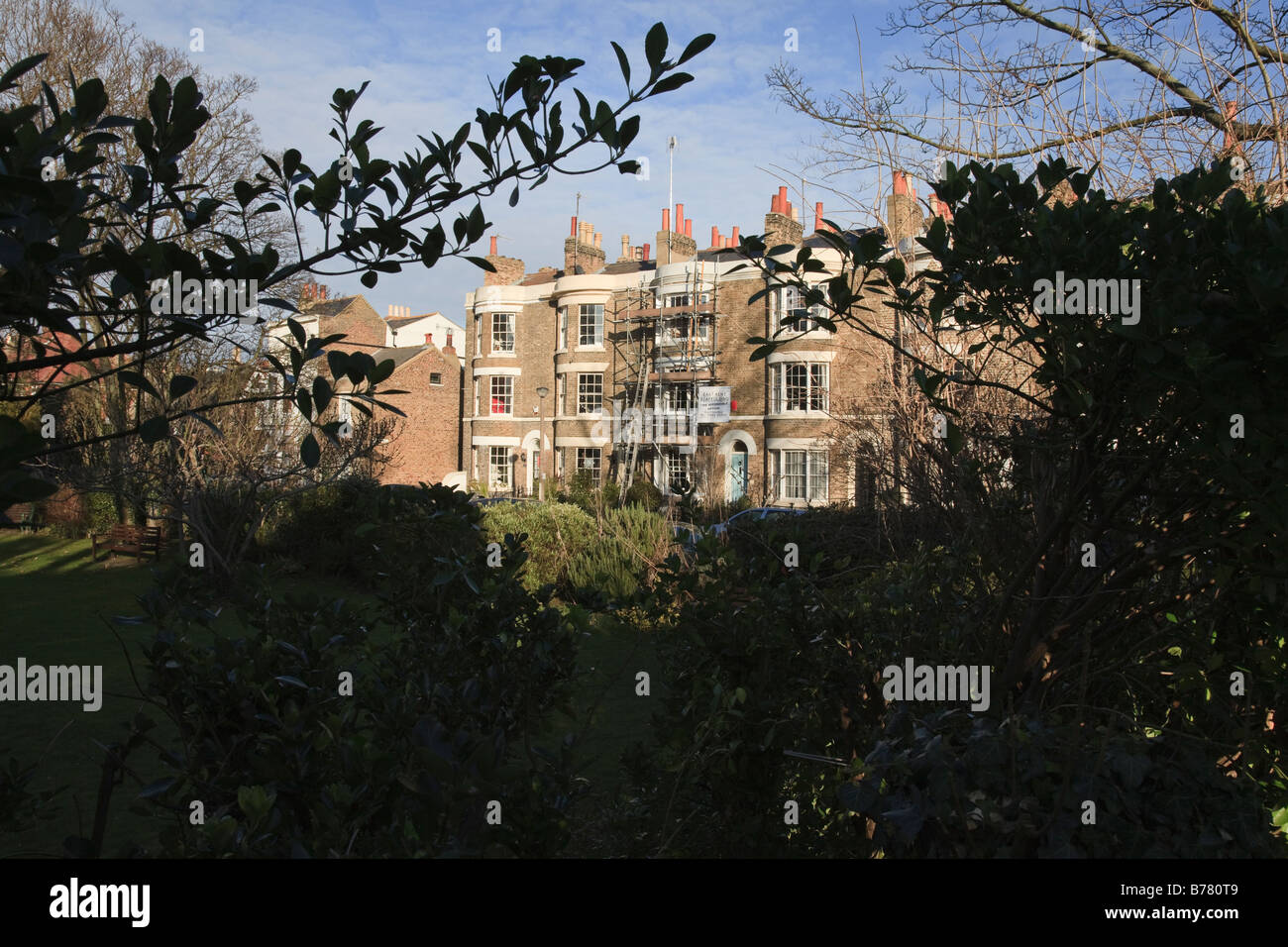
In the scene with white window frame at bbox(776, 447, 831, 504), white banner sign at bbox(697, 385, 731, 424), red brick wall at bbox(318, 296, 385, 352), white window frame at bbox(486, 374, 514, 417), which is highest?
red brick wall at bbox(318, 296, 385, 352)

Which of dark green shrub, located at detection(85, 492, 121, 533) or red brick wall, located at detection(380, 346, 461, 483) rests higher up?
red brick wall, located at detection(380, 346, 461, 483)

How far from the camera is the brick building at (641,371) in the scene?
3225 centimetres

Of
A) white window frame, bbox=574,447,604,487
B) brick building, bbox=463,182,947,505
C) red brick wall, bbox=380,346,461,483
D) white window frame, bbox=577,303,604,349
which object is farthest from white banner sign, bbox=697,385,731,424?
red brick wall, bbox=380,346,461,483

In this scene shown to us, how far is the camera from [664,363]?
116 ft

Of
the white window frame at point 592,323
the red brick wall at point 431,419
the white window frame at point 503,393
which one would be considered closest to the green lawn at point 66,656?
the white window frame at point 503,393

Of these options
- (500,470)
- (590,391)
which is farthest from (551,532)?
(500,470)

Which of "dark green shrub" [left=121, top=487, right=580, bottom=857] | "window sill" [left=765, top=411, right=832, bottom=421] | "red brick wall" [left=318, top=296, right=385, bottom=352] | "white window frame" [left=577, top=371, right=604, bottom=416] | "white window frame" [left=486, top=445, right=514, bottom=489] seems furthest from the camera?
"red brick wall" [left=318, top=296, right=385, bottom=352]

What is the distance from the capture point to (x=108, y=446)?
1484 centimetres

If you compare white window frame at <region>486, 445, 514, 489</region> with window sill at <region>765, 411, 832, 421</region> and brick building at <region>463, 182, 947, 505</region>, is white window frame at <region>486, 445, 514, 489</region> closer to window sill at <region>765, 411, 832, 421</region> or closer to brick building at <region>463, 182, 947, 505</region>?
brick building at <region>463, 182, 947, 505</region>

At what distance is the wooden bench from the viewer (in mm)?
17703

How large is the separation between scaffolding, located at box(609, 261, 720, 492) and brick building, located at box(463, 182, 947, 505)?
6 centimetres

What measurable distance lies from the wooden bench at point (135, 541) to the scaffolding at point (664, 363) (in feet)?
58.4

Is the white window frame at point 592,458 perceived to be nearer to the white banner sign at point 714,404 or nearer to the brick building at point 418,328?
the white banner sign at point 714,404
